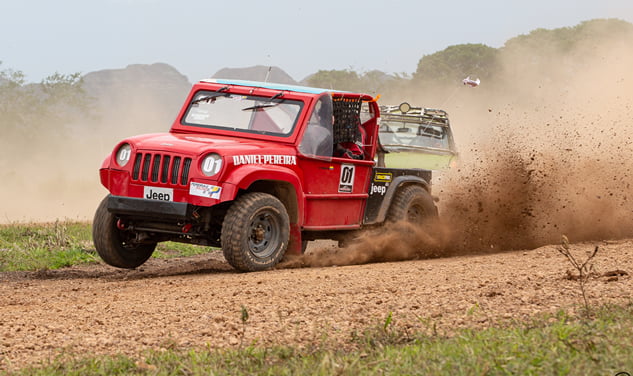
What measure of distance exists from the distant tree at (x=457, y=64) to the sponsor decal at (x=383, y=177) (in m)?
49.9

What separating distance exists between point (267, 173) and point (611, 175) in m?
6.54

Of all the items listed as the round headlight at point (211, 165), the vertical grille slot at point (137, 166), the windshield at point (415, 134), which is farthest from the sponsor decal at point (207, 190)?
the windshield at point (415, 134)

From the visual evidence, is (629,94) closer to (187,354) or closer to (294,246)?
(294,246)

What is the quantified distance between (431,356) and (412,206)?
284 inches

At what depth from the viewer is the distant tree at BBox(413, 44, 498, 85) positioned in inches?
2425

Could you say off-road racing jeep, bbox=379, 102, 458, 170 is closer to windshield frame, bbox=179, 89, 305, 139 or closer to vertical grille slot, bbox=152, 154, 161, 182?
windshield frame, bbox=179, 89, 305, 139

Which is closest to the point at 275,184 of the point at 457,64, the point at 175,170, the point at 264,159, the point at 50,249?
the point at 264,159

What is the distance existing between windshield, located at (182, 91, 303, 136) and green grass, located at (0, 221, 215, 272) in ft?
8.17

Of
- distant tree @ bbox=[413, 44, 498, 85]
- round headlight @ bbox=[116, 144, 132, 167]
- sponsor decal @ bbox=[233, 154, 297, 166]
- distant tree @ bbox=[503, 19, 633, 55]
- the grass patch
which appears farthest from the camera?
distant tree @ bbox=[413, 44, 498, 85]

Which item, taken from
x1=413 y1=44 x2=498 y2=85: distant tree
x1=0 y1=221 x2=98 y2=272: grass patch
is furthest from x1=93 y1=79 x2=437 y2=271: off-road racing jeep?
x1=413 y1=44 x2=498 y2=85: distant tree

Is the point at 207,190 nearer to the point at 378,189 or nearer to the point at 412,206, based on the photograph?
the point at 378,189

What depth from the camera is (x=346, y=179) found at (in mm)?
10227

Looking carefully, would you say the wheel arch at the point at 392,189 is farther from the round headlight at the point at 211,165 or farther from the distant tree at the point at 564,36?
the distant tree at the point at 564,36

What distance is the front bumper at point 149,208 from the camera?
27.7ft
